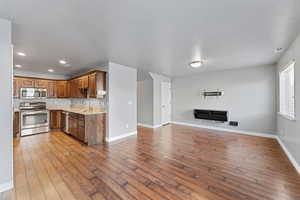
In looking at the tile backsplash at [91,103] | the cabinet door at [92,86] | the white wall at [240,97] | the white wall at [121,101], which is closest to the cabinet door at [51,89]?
the tile backsplash at [91,103]

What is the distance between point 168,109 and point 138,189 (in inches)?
208

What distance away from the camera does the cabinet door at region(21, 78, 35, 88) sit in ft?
16.0

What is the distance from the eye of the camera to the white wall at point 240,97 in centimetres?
451

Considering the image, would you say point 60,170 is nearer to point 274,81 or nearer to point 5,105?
point 5,105

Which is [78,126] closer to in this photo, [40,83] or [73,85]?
[73,85]

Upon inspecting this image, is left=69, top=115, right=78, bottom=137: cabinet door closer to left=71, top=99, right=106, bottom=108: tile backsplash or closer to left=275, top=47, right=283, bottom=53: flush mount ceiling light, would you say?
left=71, top=99, right=106, bottom=108: tile backsplash

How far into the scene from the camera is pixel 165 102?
6.79 m

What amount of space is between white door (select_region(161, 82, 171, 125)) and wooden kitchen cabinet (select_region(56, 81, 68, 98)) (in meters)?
4.47

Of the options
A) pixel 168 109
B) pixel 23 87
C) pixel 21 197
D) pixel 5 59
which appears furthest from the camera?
pixel 168 109

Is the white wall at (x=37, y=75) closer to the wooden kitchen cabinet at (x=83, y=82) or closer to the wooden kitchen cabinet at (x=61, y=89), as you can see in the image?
the wooden kitchen cabinet at (x=61, y=89)

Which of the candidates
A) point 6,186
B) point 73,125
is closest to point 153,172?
point 6,186

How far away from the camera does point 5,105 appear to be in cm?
188

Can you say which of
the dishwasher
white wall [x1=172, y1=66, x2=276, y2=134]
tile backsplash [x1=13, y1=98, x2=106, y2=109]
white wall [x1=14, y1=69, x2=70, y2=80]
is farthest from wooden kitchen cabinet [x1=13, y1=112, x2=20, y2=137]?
white wall [x1=172, y1=66, x2=276, y2=134]

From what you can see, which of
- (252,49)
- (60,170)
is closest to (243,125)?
(252,49)
